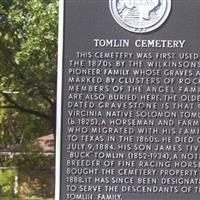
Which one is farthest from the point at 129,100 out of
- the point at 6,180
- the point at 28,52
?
the point at 6,180

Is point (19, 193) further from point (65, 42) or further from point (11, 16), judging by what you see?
point (65, 42)

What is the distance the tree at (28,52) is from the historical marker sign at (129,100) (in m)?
11.9

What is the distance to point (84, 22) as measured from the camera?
9664mm

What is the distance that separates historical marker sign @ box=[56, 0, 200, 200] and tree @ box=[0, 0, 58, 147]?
11.9m

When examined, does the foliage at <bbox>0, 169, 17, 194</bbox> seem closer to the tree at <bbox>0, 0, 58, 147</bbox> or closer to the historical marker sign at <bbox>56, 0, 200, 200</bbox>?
the tree at <bbox>0, 0, 58, 147</bbox>

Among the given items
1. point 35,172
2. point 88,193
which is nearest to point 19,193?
point 35,172

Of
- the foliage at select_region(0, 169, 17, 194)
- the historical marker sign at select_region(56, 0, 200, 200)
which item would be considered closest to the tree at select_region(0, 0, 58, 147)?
the foliage at select_region(0, 169, 17, 194)

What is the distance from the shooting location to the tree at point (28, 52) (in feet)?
71.3

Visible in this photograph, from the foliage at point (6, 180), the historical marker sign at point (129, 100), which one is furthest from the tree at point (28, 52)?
the historical marker sign at point (129, 100)

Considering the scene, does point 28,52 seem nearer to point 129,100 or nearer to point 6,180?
point 6,180

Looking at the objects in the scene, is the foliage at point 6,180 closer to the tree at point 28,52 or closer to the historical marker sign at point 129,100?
the tree at point 28,52

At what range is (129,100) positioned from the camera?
952 centimetres

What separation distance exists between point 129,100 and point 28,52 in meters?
12.9

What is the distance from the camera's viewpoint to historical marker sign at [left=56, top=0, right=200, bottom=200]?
9.45 m
